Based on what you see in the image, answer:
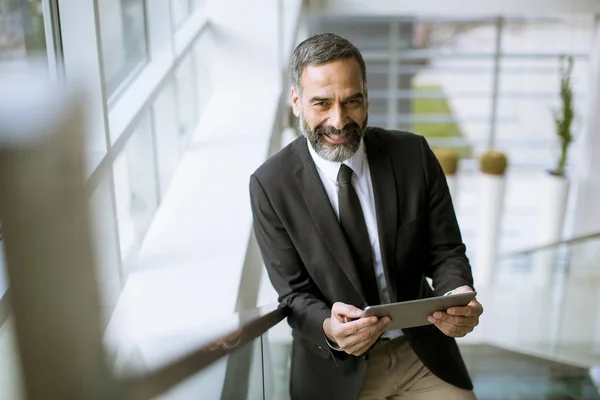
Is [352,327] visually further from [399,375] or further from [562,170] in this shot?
[562,170]

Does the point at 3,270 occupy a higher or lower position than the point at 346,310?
higher

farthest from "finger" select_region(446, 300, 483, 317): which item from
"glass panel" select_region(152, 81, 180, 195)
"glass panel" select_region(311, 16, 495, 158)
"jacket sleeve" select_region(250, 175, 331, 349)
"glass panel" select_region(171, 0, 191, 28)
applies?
"glass panel" select_region(311, 16, 495, 158)

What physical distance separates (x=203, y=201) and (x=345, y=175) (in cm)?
148

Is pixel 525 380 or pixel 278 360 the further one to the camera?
pixel 525 380

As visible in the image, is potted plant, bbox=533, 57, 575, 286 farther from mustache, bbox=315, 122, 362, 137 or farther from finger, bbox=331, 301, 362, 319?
finger, bbox=331, 301, 362, 319

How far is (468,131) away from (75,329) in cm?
2256

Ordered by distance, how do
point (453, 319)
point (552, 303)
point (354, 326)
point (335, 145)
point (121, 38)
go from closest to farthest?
point (354, 326), point (453, 319), point (335, 145), point (121, 38), point (552, 303)

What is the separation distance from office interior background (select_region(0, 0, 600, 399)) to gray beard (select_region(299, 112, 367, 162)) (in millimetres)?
499

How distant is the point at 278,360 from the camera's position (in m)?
2.64

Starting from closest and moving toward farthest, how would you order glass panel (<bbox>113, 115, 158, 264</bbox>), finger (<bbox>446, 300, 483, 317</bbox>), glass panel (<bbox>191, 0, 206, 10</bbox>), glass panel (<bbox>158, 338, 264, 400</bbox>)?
glass panel (<bbox>158, 338, 264, 400</bbox>)
finger (<bbox>446, 300, 483, 317</bbox>)
glass panel (<bbox>113, 115, 158, 264</bbox>)
glass panel (<bbox>191, 0, 206, 10</bbox>)

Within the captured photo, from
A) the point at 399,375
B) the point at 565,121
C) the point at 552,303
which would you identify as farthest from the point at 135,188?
the point at 565,121

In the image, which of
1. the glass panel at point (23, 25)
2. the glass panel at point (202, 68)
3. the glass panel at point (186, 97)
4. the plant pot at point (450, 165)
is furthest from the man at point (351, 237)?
the plant pot at point (450, 165)

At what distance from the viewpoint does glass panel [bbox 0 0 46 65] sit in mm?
1838

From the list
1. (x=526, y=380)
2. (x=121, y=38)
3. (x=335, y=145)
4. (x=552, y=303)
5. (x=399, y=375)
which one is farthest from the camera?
(x=552, y=303)
